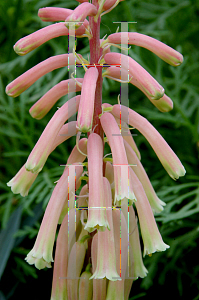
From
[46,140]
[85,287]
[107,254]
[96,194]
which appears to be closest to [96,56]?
[46,140]

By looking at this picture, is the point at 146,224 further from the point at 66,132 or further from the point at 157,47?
the point at 157,47

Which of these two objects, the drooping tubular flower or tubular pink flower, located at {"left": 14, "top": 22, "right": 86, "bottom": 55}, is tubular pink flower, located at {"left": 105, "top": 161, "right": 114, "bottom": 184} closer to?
the drooping tubular flower

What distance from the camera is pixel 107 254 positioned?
2.83 ft

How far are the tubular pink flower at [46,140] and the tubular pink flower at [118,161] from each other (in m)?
0.09

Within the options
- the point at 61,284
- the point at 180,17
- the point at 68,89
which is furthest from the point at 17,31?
the point at 61,284

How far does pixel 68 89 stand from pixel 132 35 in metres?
0.22

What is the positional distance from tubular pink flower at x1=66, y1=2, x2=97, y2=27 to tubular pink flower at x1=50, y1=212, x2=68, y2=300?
20.9 inches

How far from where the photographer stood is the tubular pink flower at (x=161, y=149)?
2.93 ft

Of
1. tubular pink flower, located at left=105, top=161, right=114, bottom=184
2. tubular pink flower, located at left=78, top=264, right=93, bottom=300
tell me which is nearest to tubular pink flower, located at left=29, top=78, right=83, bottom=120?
tubular pink flower, located at left=105, top=161, right=114, bottom=184

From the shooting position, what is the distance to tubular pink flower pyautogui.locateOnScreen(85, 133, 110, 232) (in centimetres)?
80

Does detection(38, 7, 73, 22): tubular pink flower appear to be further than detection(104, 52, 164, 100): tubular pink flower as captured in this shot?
Yes

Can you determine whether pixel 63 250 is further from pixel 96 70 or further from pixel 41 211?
pixel 41 211

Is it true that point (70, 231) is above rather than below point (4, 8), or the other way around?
below

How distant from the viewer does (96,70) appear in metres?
0.88
